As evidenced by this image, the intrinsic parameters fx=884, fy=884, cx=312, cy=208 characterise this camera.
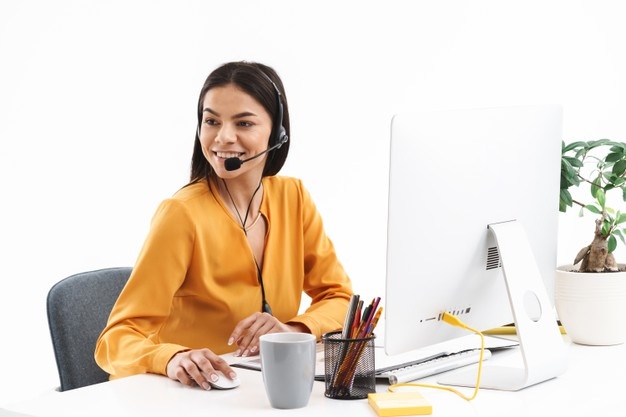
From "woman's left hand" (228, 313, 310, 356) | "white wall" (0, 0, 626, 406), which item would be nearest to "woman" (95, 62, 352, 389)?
"woman's left hand" (228, 313, 310, 356)

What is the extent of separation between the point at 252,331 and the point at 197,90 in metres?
1.87

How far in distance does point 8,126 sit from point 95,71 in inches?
14.7

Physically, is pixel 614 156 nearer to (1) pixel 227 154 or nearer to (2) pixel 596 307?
(2) pixel 596 307

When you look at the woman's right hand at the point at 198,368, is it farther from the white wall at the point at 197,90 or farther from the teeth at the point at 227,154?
the white wall at the point at 197,90

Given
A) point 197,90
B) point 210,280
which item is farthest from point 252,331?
point 197,90

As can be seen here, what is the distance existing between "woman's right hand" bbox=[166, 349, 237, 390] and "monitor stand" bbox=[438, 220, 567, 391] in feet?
1.26

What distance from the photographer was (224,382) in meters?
1.47

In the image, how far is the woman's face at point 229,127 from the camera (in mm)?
1872

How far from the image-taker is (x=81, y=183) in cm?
317

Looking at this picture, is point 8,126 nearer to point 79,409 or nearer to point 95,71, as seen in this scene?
point 95,71

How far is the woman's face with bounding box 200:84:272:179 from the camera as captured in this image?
187 centimetres

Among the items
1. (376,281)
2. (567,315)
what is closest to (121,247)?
(376,281)

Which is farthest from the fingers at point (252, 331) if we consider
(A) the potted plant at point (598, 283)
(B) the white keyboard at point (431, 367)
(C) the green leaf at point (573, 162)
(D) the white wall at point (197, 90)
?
(D) the white wall at point (197, 90)

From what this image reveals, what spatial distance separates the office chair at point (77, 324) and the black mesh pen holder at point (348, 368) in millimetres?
763
